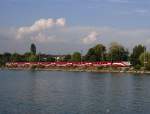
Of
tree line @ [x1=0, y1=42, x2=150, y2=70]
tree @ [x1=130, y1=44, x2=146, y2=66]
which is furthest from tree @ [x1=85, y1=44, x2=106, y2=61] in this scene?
tree @ [x1=130, y1=44, x2=146, y2=66]

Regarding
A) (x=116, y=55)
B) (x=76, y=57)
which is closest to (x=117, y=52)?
(x=116, y=55)

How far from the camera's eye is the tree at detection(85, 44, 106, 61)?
18031 centimetres

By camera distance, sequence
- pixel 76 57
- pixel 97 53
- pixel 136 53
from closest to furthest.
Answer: pixel 136 53 < pixel 97 53 < pixel 76 57

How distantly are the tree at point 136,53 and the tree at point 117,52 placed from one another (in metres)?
6.09

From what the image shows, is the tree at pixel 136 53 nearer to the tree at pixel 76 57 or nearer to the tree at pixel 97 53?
the tree at pixel 97 53

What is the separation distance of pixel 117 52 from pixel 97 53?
14350 mm

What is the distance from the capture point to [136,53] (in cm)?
16288

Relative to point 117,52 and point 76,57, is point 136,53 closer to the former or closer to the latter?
point 117,52

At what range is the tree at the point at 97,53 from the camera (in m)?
180

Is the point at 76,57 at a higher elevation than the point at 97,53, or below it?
below

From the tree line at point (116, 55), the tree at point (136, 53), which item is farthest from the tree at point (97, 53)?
the tree at point (136, 53)

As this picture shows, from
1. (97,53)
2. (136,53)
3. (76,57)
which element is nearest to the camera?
(136,53)

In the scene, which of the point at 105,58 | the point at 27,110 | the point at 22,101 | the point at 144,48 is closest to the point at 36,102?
the point at 22,101

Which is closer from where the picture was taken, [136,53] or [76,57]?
[136,53]
